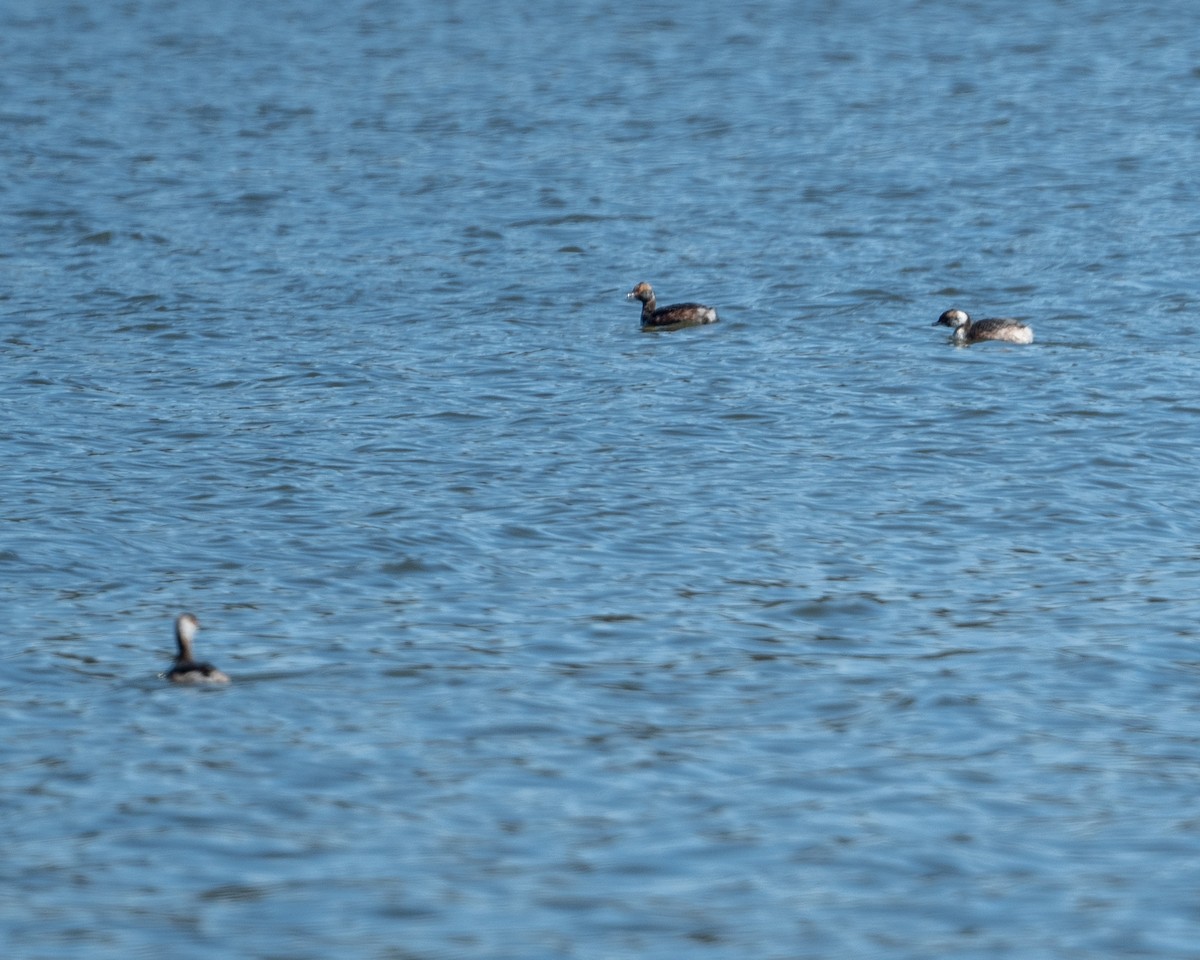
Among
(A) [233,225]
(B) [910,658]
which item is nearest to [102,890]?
(B) [910,658]

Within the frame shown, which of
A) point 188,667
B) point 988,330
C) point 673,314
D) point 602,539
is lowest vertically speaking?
point 188,667

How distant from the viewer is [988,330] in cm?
2216

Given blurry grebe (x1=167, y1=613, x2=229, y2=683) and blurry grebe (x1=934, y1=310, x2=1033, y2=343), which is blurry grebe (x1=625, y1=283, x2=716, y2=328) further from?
blurry grebe (x1=167, y1=613, x2=229, y2=683)

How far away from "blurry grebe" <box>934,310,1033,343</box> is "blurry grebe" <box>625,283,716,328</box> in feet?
9.47

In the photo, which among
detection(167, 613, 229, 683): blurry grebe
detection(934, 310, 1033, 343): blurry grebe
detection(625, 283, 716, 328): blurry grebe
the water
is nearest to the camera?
the water

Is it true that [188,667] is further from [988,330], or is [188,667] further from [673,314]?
[988,330]

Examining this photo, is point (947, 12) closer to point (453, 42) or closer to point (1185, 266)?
point (453, 42)

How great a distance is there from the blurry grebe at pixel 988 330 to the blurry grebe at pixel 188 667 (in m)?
11.8

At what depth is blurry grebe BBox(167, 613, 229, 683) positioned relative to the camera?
1277 centimetres

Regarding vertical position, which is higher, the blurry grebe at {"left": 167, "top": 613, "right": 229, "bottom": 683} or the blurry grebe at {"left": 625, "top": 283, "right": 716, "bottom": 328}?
the blurry grebe at {"left": 625, "top": 283, "right": 716, "bottom": 328}

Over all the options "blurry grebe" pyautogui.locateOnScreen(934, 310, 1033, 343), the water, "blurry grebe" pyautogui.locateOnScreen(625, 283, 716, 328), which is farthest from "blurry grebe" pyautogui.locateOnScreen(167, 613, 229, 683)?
"blurry grebe" pyautogui.locateOnScreen(934, 310, 1033, 343)

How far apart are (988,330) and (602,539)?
25.4 ft

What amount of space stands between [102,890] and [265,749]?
5.92 ft

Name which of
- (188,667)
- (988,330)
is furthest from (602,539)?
(988,330)
